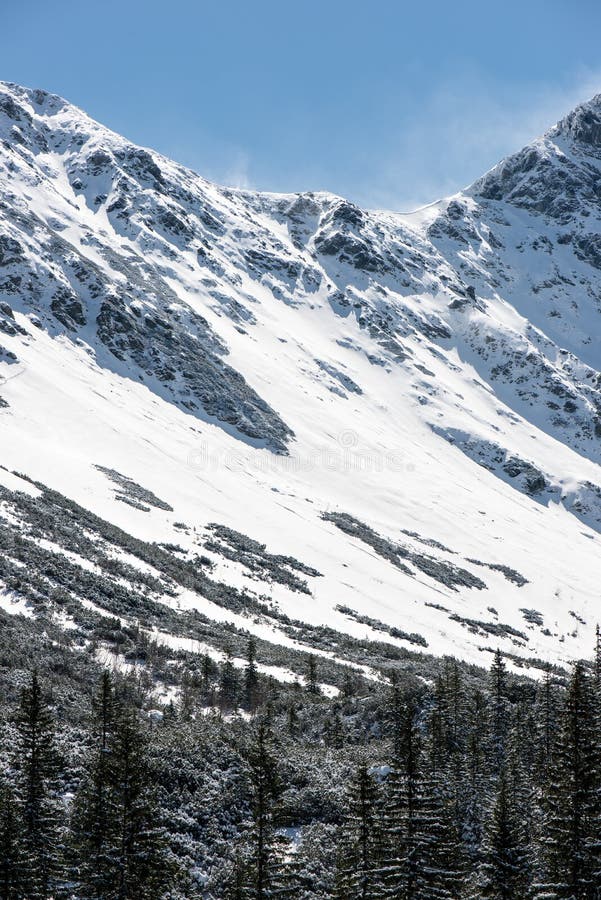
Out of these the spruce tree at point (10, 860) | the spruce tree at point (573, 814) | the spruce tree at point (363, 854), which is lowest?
the spruce tree at point (10, 860)

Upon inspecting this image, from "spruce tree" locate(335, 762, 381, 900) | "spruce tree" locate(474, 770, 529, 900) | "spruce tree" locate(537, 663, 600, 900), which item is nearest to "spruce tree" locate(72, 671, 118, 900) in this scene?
"spruce tree" locate(335, 762, 381, 900)

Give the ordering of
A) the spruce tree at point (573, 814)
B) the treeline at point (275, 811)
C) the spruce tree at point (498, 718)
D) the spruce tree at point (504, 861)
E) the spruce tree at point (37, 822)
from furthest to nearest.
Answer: the spruce tree at point (498, 718) → the spruce tree at point (504, 861) → the spruce tree at point (573, 814) → the treeline at point (275, 811) → the spruce tree at point (37, 822)

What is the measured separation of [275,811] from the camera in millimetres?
16172

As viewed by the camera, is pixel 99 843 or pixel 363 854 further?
pixel 363 854

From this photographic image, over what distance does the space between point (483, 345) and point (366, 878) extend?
183 meters

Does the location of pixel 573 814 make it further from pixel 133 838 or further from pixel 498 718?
pixel 498 718

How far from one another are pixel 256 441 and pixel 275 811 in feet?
304

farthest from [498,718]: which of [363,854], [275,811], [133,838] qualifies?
[133,838]

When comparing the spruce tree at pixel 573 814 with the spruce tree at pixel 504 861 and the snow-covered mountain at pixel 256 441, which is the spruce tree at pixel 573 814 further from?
the snow-covered mountain at pixel 256 441

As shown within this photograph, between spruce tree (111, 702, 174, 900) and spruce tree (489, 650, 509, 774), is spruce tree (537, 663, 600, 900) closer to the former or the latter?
spruce tree (111, 702, 174, 900)

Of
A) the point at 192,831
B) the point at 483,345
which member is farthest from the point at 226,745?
the point at 483,345

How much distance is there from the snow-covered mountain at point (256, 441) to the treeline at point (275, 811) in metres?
13.5

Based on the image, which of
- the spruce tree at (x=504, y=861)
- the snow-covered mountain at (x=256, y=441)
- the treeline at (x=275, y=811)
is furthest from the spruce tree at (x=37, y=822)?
the snow-covered mountain at (x=256, y=441)

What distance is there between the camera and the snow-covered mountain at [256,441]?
51344 mm
